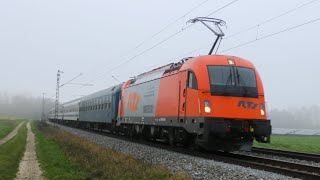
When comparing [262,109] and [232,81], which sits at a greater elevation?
[232,81]

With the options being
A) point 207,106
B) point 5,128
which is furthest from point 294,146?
point 5,128

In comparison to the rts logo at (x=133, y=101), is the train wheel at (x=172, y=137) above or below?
below

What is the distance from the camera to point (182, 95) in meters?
17.9

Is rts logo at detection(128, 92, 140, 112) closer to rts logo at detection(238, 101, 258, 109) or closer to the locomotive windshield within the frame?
the locomotive windshield

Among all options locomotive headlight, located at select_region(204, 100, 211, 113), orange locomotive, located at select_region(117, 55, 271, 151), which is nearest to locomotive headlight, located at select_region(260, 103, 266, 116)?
orange locomotive, located at select_region(117, 55, 271, 151)

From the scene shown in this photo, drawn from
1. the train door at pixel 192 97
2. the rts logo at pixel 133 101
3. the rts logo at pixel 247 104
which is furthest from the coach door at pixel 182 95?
the rts logo at pixel 133 101

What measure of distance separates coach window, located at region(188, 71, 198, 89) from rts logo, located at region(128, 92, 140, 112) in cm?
836

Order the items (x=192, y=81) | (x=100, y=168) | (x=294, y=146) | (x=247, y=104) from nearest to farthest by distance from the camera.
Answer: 1. (x=100, y=168)
2. (x=247, y=104)
3. (x=192, y=81)
4. (x=294, y=146)

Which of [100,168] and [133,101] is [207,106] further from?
[133,101]

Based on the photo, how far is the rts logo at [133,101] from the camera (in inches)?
1005

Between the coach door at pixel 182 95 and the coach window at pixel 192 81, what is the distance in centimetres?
34

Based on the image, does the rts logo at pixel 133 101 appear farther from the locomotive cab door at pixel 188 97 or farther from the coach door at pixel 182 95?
the locomotive cab door at pixel 188 97

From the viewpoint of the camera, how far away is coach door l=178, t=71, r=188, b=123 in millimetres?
17594

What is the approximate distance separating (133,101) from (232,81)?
35.2ft
